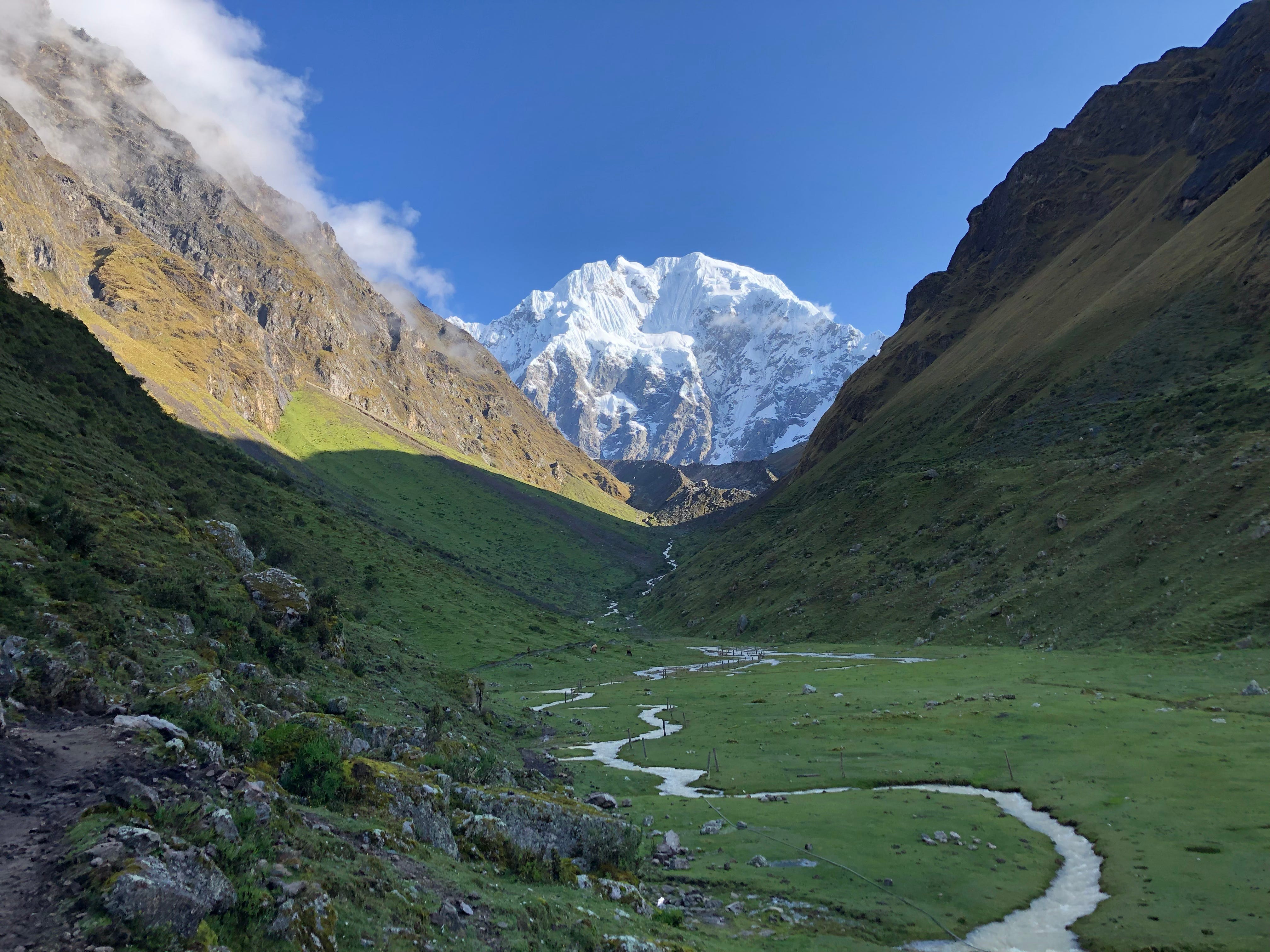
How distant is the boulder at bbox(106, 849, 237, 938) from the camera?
29.1 ft

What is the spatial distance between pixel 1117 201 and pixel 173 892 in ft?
747

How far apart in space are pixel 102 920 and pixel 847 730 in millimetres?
43633

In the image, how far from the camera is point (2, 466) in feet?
86.9

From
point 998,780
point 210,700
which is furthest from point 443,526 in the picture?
point 210,700

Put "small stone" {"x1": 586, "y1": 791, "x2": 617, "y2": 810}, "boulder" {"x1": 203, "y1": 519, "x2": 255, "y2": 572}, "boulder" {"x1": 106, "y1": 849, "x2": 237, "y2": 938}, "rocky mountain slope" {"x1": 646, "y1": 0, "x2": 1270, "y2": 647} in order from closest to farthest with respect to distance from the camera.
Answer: "boulder" {"x1": 106, "y1": 849, "x2": 237, "y2": 938} → "small stone" {"x1": 586, "y1": 791, "x2": 617, "y2": 810} → "boulder" {"x1": 203, "y1": 519, "x2": 255, "y2": 572} → "rocky mountain slope" {"x1": 646, "y1": 0, "x2": 1270, "y2": 647}

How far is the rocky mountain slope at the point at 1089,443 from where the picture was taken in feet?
212

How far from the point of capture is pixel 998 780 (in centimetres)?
3347

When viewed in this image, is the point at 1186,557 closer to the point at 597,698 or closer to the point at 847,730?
the point at 847,730

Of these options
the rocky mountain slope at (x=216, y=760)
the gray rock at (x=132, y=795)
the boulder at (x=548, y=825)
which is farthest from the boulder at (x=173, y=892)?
the boulder at (x=548, y=825)

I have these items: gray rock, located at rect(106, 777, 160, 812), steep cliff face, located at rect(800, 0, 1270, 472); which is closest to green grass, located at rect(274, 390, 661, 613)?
steep cliff face, located at rect(800, 0, 1270, 472)

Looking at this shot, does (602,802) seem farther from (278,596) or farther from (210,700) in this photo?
(278,596)

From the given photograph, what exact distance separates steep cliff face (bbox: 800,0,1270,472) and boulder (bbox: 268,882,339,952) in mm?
139827

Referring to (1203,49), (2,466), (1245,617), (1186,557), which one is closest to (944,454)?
(1186,557)

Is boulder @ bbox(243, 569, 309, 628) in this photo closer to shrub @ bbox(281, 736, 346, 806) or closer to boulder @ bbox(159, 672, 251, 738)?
boulder @ bbox(159, 672, 251, 738)
